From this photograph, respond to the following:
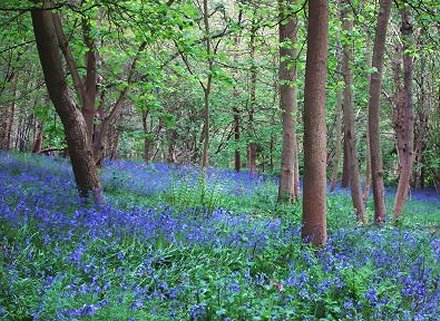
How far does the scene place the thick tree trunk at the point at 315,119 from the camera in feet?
19.7

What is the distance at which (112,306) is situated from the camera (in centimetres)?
378

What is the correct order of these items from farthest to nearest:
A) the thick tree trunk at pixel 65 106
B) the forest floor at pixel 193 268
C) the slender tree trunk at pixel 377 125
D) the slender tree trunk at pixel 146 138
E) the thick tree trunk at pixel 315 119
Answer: the slender tree trunk at pixel 146 138, the slender tree trunk at pixel 377 125, the thick tree trunk at pixel 65 106, the thick tree trunk at pixel 315 119, the forest floor at pixel 193 268

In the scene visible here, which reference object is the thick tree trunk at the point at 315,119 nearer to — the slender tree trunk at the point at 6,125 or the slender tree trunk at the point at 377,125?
the slender tree trunk at the point at 377,125

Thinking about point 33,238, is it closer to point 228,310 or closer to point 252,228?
point 228,310

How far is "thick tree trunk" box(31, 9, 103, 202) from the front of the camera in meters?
7.72

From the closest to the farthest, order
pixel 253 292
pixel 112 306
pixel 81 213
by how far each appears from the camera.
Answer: pixel 112 306 → pixel 253 292 → pixel 81 213

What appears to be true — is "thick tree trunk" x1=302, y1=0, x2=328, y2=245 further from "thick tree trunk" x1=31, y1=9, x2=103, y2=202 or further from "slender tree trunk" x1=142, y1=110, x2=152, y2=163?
"slender tree trunk" x1=142, y1=110, x2=152, y2=163

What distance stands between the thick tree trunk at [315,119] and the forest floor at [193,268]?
49 centimetres

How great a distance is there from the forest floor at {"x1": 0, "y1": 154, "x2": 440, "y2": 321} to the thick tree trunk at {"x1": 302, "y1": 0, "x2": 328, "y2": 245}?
49 cm

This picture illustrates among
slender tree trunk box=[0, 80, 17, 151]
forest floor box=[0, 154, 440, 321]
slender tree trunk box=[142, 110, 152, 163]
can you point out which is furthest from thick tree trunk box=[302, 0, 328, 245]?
slender tree trunk box=[0, 80, 17, 151]

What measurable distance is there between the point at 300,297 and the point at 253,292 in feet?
1.53

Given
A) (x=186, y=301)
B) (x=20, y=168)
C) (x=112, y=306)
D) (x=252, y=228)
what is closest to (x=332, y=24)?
(x=252, y=228)

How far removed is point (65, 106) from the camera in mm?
8094

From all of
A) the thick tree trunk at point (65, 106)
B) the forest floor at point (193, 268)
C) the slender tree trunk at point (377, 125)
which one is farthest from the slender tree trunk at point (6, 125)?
the slender tree trunk at point (377, 125)
